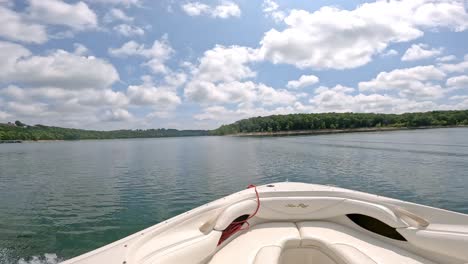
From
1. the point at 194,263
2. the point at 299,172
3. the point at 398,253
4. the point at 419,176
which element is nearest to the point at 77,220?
the point at 194,263

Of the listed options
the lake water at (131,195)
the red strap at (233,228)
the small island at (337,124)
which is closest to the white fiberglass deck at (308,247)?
the red strap at (233,228)

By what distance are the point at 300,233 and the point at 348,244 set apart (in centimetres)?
77

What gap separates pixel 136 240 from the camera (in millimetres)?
3402

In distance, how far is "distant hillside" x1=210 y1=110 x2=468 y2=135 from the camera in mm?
106062

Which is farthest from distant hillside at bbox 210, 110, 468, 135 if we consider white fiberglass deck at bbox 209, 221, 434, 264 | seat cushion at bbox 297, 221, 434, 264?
white fiberglass deck at bbox 209, 221, 434, 264

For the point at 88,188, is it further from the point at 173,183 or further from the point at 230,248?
the point at 230,248

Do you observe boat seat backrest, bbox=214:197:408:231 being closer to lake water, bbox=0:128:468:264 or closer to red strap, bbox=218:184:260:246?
red strap, bbox=218:184:260:246

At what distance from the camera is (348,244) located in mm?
3955

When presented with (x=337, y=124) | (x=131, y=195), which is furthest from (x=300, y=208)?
(x=337, y=124)

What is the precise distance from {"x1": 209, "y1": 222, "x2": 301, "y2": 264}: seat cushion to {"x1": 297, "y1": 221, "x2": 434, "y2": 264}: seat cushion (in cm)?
21

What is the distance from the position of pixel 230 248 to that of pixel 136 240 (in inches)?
57.4

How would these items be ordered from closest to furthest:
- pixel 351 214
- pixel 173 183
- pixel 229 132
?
pixel 351 214
pixel 173 183
pixel 229 132

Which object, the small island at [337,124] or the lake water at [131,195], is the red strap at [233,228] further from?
the small island at [337,124]

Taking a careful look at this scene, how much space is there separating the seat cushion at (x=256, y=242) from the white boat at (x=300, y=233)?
0.6 inches
